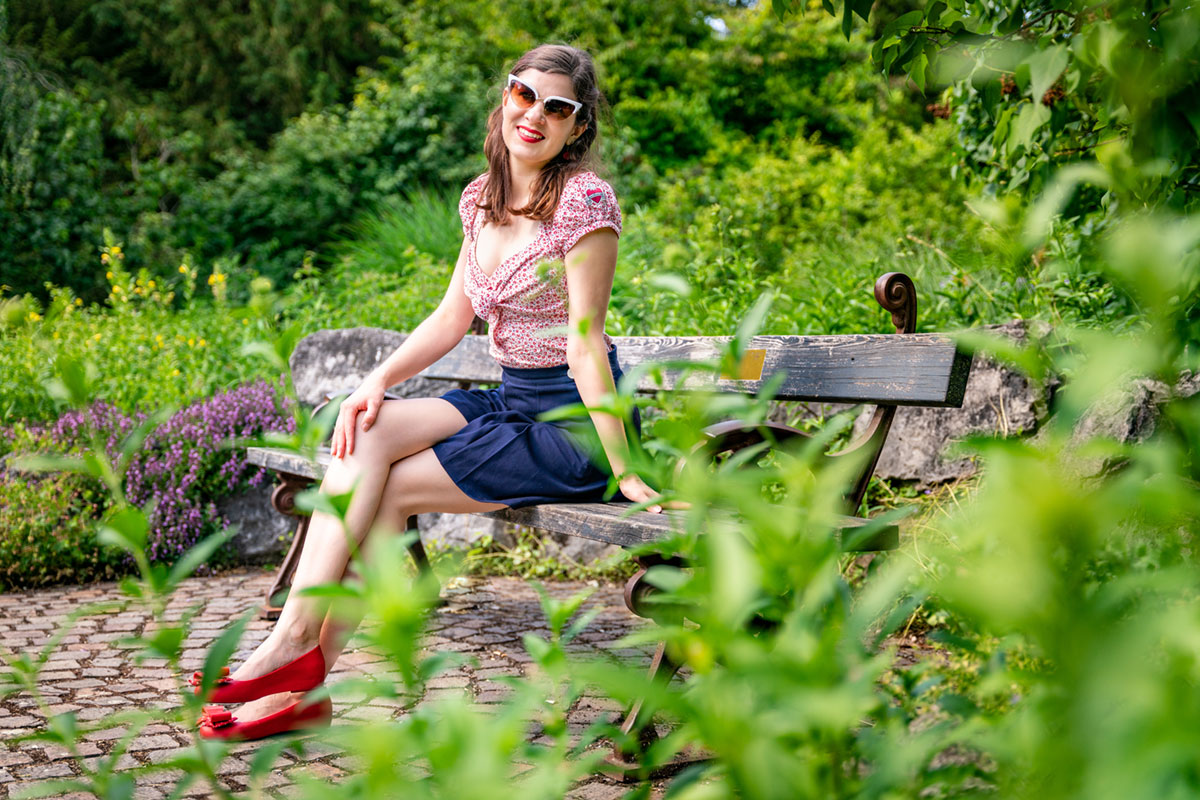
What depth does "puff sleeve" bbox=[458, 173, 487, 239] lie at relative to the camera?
308 centimetres

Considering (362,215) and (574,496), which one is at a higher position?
(362,215)

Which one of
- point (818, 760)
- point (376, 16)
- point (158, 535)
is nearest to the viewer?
point (818, 760)

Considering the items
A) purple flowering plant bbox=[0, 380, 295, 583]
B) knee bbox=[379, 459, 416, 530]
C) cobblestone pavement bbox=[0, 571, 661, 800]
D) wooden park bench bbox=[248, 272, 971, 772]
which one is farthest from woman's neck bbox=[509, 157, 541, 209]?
purple flowering plant bbox=[0, 380, 295, 583]

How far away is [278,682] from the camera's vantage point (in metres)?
2.34

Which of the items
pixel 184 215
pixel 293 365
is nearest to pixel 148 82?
pixel 184 215

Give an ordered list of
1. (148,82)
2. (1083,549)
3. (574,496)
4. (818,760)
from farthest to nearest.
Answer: (148,82), (574,496), (818,760), (1083,549)

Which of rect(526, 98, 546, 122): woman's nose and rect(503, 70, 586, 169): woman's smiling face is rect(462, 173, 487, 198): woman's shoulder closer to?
rect(503, 70, 586, 169): woman's smiling face

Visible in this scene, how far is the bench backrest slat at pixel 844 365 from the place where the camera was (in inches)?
93.4

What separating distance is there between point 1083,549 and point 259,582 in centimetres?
430

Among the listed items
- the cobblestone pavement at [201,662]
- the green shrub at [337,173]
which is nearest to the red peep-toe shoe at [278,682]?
the cobblestone pavement at [201,662]

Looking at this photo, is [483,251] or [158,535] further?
[158,535]

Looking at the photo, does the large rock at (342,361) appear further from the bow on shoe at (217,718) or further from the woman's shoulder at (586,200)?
the bow on shoe at (217,718)

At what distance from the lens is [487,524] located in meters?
4.70

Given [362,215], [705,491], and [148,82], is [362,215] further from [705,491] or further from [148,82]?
[705,491]
